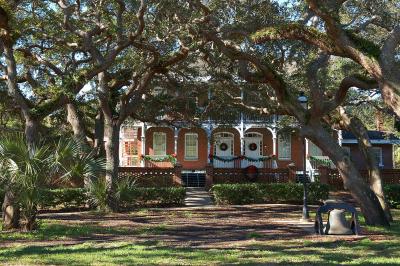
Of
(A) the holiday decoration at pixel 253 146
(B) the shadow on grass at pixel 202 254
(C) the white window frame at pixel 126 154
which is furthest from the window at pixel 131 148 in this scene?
(B) the shadow on grass at pixel 202 254

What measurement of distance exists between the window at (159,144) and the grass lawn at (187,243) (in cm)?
1973

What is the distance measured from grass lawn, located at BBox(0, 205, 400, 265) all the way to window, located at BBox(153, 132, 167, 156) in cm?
1973

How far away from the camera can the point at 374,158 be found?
16266mm

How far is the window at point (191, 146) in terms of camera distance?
124 ft

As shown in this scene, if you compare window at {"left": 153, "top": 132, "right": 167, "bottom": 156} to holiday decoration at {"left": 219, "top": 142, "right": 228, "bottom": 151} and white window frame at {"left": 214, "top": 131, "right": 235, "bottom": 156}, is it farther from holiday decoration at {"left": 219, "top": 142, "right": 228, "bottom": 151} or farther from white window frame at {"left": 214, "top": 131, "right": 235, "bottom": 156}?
holiday decoration at {"left": 219, "top": 142, "right": 228, "bottom": 151}

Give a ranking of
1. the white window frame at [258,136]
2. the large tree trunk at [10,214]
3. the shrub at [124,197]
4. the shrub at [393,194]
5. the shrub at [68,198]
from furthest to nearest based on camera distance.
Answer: the white window frame at [258,136] < the shrub at [393,194] < the shrub at [68,198] < the shrub at [124,197] < the large tree trunk at [10,214]

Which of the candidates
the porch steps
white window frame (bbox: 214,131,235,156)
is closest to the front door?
white window frame (bbox: 214,131,235,156)

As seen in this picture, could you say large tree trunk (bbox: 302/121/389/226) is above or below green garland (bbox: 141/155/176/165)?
below

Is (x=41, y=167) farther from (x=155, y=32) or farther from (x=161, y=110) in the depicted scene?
(x=161, y=110)

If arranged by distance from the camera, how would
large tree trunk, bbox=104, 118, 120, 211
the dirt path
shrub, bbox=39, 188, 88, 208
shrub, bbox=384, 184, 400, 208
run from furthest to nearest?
shrub, bbox=384, 184, 400, 208 < shrub, bbox=39, 188, 88, 208 < large tree trunk, bbox=104, 118, 120, 211 < the dirt path

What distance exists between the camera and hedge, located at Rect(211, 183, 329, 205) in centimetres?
2338

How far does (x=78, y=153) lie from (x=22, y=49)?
8.83 m

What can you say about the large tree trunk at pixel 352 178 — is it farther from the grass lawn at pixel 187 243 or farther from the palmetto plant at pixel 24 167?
the palmetto plant at pixel 24 167

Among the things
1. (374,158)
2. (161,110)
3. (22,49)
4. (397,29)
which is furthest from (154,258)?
(161,110)
